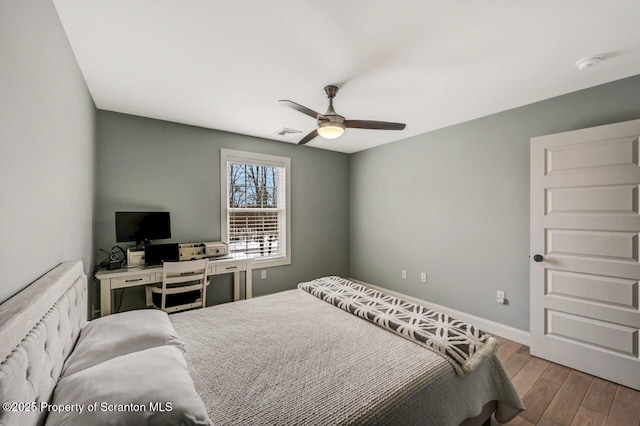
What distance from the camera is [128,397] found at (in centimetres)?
84

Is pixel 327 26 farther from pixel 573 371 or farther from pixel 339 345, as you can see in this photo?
pixel 573 371

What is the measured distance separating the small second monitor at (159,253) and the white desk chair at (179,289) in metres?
0.24

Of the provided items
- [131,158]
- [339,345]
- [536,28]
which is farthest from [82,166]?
[536,28]

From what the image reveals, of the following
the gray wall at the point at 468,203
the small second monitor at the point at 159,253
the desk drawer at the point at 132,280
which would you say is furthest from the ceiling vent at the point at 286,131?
the desk drawer at the point at 132,280

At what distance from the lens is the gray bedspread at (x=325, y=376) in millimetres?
1083

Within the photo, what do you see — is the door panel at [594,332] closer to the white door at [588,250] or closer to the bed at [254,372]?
the white door at [588,250]

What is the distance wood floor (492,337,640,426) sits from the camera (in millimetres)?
1756

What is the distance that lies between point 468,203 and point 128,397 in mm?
3472

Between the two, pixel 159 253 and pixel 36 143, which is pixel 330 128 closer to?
pixel 36 143

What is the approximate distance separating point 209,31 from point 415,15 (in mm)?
1245

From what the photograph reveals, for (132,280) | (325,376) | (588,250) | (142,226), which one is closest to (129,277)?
(132,280)

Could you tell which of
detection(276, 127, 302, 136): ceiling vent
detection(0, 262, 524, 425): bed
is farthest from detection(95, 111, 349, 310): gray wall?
detection(0, 262, 524, 425): bed

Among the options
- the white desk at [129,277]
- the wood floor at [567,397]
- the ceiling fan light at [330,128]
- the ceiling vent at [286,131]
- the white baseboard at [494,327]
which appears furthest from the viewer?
the ceiling vent at [286,131]

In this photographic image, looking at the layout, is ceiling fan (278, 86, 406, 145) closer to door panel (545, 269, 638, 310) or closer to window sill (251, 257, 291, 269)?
door panel (545, 269, 638, 310)
